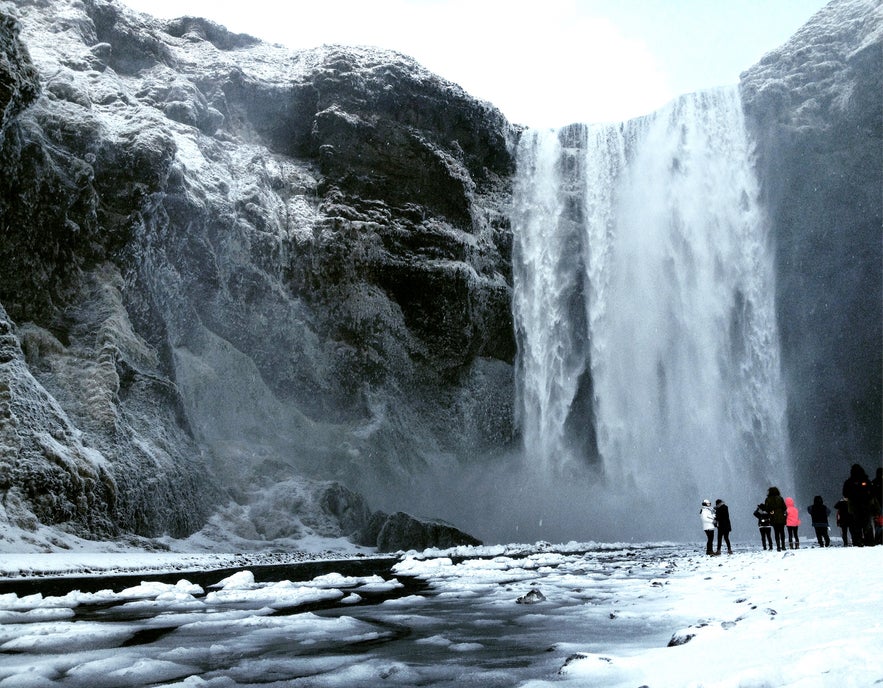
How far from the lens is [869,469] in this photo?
39094 millimetres

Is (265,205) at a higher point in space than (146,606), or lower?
higher

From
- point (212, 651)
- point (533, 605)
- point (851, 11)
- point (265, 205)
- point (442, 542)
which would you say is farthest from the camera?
point (851, 11)

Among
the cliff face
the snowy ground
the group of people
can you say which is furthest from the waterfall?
the snowy ground

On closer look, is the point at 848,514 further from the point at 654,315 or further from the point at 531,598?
the point at 654,315

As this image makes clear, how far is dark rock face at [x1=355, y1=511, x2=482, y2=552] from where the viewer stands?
96.5ft

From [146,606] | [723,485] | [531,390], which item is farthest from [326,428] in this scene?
[146,606]

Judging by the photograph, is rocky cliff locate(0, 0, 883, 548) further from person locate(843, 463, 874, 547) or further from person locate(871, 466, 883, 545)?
person locate(871, 466, 883, 545)

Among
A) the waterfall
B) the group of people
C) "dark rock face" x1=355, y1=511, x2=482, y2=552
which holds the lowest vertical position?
"dark rock face" x1=355, y1=511, x2=482, y2=552

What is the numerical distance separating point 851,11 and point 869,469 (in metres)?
26.8

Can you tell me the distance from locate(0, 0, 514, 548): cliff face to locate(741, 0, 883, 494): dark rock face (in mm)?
16245

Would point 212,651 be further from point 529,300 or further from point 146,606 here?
point 529,300

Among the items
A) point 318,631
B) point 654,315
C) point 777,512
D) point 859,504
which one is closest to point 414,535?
point 777,512

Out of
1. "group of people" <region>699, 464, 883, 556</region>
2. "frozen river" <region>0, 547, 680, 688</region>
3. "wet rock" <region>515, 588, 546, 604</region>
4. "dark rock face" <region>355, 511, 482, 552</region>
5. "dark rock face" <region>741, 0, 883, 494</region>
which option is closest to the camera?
"frozen river" <region>0, 547, 680, 688</region>

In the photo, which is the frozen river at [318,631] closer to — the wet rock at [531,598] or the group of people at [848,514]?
the wet rock at [531,598]
